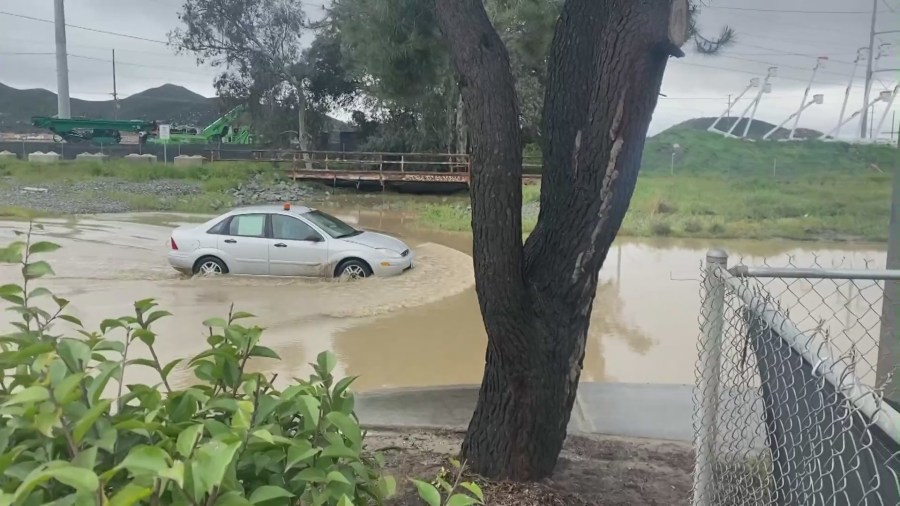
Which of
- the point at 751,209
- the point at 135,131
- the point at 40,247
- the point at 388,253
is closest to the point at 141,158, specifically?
the point at 135,131

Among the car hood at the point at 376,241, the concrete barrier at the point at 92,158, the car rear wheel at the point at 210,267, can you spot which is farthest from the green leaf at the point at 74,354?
the concrete barrier at the point at 92,158

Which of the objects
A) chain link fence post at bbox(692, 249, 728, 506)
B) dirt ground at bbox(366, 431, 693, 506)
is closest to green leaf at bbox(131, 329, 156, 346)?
dirt ground at bbox(366, 431, 693, 506)

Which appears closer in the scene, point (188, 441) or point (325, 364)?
point (188, 441)

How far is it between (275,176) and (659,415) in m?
28.5

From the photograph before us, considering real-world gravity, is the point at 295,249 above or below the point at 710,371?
below

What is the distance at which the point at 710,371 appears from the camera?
264cm

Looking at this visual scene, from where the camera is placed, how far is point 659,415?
510cm

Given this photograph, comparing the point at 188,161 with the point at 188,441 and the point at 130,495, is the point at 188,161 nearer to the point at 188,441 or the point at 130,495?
the point at 188,441

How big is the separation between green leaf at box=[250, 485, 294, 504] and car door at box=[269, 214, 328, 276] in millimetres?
9864

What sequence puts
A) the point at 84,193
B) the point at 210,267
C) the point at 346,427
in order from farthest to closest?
1. the point at 84,193
2. the point at 210,267
3. the point at 346,427

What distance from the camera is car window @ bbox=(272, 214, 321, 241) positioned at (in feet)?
37.4

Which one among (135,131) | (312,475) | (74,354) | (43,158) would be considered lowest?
(312,475)

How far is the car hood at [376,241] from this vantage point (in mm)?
11461

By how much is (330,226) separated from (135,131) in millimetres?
34392
